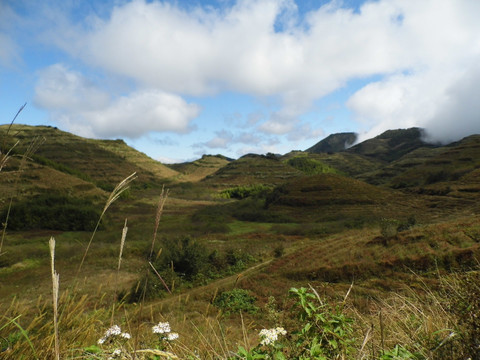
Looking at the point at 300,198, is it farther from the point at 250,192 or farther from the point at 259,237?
the point at 250,192

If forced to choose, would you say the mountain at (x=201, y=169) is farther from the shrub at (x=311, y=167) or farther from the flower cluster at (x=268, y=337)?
the flower cluster at (x=268, y=337)

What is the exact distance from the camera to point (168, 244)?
2038 cm

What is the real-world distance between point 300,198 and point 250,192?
35831mm

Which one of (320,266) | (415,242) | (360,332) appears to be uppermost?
(360,332)

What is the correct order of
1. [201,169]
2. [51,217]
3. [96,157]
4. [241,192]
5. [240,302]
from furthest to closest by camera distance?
[201,169]
[96,157]
[241,192]
[51,217]
[240,302]

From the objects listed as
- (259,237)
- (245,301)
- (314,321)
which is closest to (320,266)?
(245,301)

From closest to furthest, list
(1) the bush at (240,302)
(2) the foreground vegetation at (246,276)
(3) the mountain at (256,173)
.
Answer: (2) the foreground vegetation at (246,276) → (1) the bush at (240,302) → (3) the mountain at (256,173)

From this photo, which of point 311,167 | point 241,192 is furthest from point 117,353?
point 311,167

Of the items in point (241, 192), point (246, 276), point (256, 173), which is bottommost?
point (246, 276)

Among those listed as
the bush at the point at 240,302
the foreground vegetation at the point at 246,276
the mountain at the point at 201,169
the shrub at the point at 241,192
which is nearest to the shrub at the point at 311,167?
the shrub at the point at 241,192

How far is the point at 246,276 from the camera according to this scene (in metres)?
16.5

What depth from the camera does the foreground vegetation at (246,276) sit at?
1997 mm

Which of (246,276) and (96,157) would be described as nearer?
(246,276)

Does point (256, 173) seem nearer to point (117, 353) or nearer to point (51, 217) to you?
point (51, 217)
